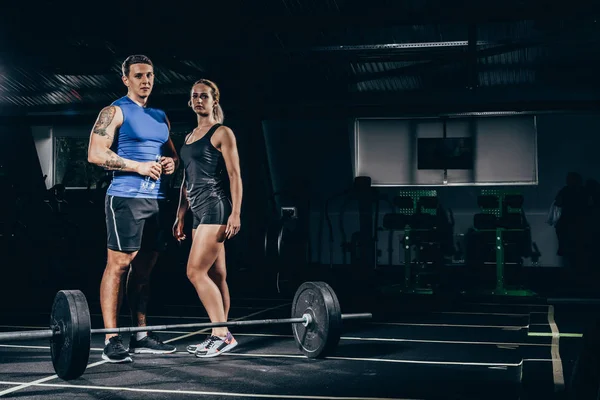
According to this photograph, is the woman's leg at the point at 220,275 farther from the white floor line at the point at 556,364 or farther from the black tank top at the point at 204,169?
the white floor line at the point at 556,364

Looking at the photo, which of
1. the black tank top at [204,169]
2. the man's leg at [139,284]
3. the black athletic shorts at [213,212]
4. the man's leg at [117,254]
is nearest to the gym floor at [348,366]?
the man's leg at [117,254]

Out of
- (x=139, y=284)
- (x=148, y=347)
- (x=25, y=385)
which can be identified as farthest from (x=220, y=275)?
(x=25, y=385)

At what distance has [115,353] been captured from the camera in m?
3.45

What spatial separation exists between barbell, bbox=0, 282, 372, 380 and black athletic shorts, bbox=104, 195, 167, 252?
1.45 ft

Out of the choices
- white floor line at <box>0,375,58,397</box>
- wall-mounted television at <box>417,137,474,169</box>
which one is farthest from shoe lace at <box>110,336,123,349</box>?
wall-mounted television at <box>417,137,474,169</box>

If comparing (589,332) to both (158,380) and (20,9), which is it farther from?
(20,9)

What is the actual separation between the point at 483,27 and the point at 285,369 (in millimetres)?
6169

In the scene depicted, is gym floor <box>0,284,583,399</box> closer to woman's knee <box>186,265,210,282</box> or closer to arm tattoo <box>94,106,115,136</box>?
woman's knee <box>186,265,210,282</box>

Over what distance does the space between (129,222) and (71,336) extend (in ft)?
2.54

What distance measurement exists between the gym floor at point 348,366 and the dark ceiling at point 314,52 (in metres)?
2.84

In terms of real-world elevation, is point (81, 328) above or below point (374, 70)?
below

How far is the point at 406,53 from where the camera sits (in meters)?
9.00

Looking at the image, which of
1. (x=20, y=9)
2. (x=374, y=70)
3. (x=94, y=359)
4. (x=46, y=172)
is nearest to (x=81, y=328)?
(x=94, y=359)

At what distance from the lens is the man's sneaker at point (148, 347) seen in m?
3.75
